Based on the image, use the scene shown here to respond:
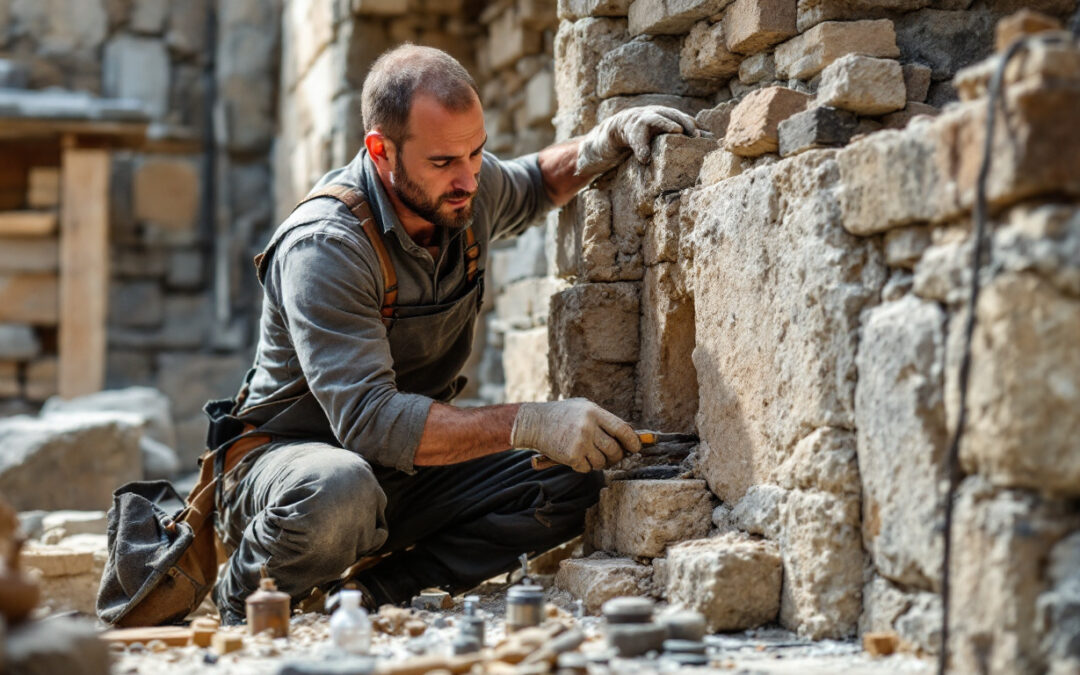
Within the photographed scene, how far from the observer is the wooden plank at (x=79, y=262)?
907 centimetres

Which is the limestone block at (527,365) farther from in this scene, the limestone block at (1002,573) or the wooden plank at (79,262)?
the wooden plank at (79,262)

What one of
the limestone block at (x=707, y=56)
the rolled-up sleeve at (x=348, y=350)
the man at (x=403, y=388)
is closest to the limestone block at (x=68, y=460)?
the man at (x=403, y=388)

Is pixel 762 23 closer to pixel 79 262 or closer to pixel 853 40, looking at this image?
pixel 853 40

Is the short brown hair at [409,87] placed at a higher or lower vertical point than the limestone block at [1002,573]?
higher

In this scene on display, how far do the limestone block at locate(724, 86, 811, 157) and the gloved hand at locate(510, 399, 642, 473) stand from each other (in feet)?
2.94

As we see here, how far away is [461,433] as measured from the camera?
3584 millimetres

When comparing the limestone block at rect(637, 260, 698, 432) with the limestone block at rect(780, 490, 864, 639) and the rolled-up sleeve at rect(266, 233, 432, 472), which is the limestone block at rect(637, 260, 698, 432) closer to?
the rolled-up sleeve at rect(266, 233, 432, 472)

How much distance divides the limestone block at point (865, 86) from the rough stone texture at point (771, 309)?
0.23m

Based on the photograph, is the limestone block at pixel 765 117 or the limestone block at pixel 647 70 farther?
the limestone block at pixel 647 70

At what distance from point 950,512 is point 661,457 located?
1466 mm

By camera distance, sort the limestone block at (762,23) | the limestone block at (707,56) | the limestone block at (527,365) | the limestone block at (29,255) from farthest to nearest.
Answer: the limestone block at (29,255)
the limestone block at (527,365)
the limestone block at (707,56)
the limestone block at (762,23)

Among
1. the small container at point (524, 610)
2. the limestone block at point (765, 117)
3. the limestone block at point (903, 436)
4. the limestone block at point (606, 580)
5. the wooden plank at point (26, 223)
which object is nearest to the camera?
the limestone block at point (903, 436)

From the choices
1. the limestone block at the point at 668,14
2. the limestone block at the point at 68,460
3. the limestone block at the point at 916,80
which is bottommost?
the limestone block at the point at 68,460

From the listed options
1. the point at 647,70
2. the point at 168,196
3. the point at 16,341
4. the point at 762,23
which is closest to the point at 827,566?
the point at 762,23
